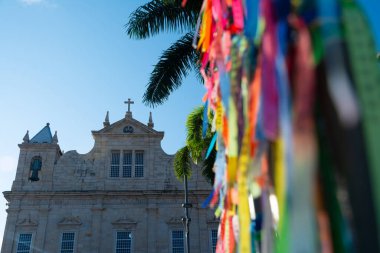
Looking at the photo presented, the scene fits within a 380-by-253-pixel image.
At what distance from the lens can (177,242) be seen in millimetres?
20625

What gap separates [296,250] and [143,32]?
8.72 m

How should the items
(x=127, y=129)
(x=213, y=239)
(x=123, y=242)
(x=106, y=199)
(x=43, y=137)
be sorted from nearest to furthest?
(x=123, y=242)
(x=213, y=239)
(x=106, y=199)
(x=127, y=129)
(x=43, y=137)

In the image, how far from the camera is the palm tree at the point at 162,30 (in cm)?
966

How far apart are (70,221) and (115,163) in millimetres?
3939

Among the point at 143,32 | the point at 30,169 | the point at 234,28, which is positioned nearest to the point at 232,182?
the point at 234,28

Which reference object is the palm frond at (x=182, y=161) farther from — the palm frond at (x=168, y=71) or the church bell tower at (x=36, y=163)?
the church bell tower at (x=36, y=163)

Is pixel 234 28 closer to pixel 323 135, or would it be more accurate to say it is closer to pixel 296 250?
pixel 323 135

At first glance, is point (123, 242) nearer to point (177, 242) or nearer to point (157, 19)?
point (177, 242)

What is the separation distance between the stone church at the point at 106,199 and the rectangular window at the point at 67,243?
0.05 metres

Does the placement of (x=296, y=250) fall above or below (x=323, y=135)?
below

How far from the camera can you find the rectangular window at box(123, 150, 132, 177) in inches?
884

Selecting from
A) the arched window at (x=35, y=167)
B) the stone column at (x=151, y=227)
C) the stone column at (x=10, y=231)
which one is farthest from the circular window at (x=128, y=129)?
the stone column at (x=10, y=231)

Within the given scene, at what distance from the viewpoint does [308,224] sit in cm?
156

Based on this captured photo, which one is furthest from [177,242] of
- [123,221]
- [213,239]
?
[123,221]
